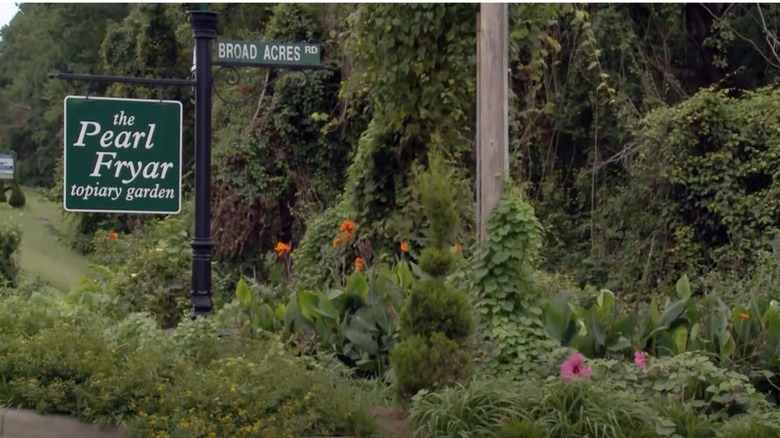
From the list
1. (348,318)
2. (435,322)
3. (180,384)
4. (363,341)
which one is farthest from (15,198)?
(435,322)

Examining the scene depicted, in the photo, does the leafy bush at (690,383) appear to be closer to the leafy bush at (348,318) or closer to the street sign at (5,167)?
the leafy bush at (348,318)

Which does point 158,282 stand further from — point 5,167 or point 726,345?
point 726,345

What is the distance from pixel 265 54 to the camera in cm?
783

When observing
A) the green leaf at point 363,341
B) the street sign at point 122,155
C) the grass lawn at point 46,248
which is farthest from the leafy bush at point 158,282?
the grass lawn at point 46,248

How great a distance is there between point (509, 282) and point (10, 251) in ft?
32.6

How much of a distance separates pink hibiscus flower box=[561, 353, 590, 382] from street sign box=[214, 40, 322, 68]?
309 cm

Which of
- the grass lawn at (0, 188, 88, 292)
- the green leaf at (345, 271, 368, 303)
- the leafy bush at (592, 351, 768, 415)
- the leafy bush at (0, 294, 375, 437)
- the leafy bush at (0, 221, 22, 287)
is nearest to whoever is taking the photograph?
the leafy bush at (0, 294, 375, 437)

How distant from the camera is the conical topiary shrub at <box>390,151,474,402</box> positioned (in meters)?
6.36

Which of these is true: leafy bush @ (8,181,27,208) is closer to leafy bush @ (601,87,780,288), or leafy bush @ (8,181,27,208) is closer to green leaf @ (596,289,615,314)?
leafy bush @ (601,87,780,288)

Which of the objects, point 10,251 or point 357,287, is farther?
point 10,251

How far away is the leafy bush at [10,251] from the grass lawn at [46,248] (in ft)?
4.55

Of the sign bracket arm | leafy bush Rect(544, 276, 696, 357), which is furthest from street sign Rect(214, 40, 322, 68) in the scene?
leafy bush Rect(544, 276, 696, 357)

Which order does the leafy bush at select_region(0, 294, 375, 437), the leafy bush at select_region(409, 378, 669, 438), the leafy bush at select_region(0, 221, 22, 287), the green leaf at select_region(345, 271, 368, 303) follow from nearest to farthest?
the leafy bush at select_region(409, 378, 669, 438)
the leafy bush at select_region(0, 294, 375, 437)
the green leaf at select_region(345, 271, 368, 303)
the leafy bush at select_region(0, 221, 22, 287)

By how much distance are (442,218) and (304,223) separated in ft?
32.6
